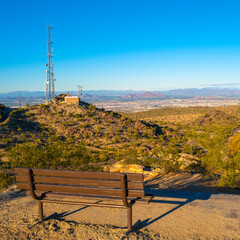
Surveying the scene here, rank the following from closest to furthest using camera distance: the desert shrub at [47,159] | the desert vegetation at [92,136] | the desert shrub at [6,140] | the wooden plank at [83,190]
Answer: the wooden plank at [83,190] → the desert shrub at [47,159] → the desert vegetation at [92,136] → the desert shrub at [6,140]

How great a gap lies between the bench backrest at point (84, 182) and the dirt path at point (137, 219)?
0.69 meters

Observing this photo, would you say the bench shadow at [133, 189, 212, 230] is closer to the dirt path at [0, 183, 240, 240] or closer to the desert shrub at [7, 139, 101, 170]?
the dirt path at [0, 183, 240, 240]

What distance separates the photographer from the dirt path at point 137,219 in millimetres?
4215

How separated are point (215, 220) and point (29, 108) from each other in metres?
34.4

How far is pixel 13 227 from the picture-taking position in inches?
177

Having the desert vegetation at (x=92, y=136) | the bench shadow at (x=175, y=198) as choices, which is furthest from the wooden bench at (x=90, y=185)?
the desert vegetation at (x=92, y=136)

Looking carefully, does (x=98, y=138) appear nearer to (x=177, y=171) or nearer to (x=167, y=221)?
(x=177, y=171)

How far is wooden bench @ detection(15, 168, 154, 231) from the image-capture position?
404 cm

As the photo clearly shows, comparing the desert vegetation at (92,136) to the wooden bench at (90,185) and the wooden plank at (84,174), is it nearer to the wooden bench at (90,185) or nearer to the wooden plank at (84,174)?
the wooden bench at (90,185)

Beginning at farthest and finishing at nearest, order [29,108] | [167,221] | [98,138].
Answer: [29,108] < [98,138] < [167,221]

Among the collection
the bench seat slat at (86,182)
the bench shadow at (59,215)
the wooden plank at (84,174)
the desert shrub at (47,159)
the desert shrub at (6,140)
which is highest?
the wooden plank at (84,174)

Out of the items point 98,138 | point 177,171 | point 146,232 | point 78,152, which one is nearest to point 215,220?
point 146,232

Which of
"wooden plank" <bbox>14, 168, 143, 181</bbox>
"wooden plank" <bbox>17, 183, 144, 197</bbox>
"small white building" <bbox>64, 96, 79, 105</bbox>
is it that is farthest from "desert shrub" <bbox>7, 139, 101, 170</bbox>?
"small white building" <bbox>64, 96, 79, 105</bbox>

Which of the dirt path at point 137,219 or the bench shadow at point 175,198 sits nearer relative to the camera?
the dirt path at point 137,219
